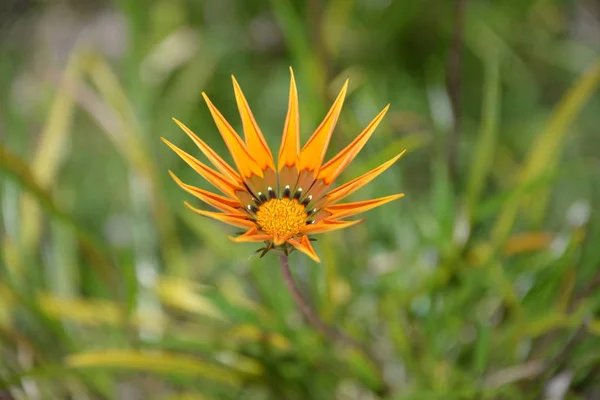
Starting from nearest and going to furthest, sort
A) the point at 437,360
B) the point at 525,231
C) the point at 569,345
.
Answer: the point at 569,345 < the point at 437,360 < the point at 525,231

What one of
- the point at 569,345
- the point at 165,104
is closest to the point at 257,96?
the point at 165,104

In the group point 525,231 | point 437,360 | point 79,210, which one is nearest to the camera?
point 437,360

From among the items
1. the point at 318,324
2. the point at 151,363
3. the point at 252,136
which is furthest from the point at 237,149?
the point at 151,363

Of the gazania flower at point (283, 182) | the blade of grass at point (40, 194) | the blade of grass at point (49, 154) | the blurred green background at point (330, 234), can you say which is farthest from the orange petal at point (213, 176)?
the blade of grass at point (49, 154)

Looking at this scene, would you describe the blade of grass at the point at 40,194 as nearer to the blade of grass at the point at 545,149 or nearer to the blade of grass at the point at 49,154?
the blade of grass at the point at 49,154

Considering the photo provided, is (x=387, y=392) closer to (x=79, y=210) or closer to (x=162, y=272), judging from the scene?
(x=162, y=272)

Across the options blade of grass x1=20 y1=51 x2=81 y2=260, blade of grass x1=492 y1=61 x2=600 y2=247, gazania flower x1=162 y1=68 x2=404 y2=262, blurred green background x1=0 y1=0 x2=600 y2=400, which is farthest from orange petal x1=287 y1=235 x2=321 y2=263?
blade of grass x1=20 y1=51 x2=81 y2=260

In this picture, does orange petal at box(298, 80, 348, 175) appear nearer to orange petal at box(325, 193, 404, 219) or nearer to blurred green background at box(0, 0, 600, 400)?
orange petal at box(325, 193, 404, 219)
